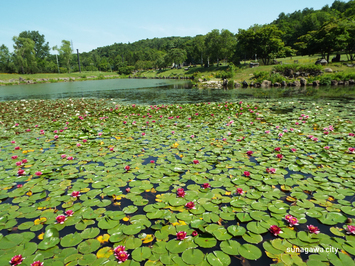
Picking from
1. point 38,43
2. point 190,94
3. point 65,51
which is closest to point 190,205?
point 190,94

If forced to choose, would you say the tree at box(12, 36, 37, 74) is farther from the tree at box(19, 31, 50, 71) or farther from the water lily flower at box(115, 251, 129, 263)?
the water lily flower at box(115, 251, 129, 263)

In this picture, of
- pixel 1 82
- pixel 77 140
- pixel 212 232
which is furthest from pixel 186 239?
pixel 1 82

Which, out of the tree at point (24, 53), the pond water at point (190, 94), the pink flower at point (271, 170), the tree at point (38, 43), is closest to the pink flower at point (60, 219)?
the pink flower at point (271, 170)

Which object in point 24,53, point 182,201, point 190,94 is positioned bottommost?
point 182,201

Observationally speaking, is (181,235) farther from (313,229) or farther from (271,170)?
(271,170)

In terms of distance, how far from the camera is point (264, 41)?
48.8 meters

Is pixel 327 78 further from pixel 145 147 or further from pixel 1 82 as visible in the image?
pixel 1 82

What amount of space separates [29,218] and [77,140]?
12.9 ft

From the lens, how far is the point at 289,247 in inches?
90.0

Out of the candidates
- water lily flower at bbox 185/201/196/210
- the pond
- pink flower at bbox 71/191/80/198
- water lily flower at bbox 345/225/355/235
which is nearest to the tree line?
the pond

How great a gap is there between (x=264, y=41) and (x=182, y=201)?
56.5 m

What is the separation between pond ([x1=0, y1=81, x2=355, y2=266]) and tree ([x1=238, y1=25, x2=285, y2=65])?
165 ft

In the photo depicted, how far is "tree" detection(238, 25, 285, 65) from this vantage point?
47656 mm

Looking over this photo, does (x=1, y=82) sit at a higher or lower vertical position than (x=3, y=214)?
higher
